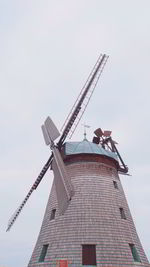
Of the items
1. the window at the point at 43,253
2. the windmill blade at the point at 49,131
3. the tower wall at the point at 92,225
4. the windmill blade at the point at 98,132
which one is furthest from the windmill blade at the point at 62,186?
the windmill blade at the point at 98,132

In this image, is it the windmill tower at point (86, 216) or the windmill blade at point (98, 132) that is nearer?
the windmill tower at point (86, 216)

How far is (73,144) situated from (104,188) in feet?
17.1

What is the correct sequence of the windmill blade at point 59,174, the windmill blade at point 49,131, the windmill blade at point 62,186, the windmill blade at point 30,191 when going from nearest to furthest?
the windmill blade at point 62,186 → the windmill blade at point 59,174 → the windmill blade at point 49,131 → the windmill blade at point 30,191

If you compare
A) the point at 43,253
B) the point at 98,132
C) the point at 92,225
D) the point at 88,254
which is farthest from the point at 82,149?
the point at 43,253

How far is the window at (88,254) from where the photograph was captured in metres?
13.1

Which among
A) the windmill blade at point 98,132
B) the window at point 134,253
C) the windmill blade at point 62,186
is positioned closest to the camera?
the windmill blade at point 62,186

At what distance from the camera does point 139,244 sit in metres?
15.9

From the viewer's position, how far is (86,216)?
14.9 m

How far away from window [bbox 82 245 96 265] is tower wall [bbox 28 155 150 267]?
0.22 m

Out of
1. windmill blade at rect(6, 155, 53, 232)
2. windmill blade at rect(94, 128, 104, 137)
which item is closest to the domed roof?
windmill blade at rect(6, 155, 53, 232)

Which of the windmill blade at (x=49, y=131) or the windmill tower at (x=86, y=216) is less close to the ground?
the windmill blade at (x=49, y=131)

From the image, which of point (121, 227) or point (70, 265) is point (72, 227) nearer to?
point (70, 265)

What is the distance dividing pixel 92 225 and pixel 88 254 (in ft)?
5.66

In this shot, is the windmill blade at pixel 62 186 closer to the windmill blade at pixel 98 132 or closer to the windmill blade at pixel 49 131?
the windmill blade at pixel 49 131
